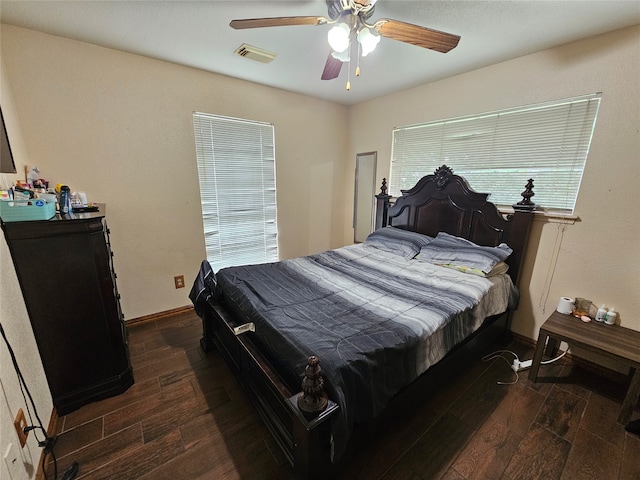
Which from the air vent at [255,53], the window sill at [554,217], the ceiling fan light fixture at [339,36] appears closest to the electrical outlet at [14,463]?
the ceiling fan light fixture at [339,36]

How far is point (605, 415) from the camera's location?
5.32ft

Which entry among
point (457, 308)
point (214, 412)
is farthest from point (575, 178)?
point (214, 412)

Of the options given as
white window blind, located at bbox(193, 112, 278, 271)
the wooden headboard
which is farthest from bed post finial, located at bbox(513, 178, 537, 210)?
white window blind, located at bbox(193, 112, 278, 271)

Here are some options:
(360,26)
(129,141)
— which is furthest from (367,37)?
Answer: (129,141)

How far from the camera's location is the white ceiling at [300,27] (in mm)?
1539

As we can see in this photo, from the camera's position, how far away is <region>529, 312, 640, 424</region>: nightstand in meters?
1.51

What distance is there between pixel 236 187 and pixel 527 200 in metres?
2.82

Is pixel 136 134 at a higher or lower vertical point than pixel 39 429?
Answer: higher

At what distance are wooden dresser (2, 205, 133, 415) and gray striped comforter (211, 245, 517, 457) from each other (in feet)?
2.34

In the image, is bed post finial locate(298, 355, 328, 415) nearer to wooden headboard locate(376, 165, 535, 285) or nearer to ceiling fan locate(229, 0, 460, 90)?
ceiling fan locate(229, 0, 460, 90)

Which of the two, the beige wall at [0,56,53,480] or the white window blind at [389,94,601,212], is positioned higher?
the white window blind at [389,94,601,212]

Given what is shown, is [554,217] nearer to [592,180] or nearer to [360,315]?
[592,180]

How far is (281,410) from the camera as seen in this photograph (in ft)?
4.13

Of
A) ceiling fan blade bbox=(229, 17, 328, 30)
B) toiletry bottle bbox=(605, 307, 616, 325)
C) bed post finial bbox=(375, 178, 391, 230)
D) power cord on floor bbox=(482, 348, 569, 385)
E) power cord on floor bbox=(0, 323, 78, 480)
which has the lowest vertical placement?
power cord on floor bbox=(482, 348, 569, 385)
